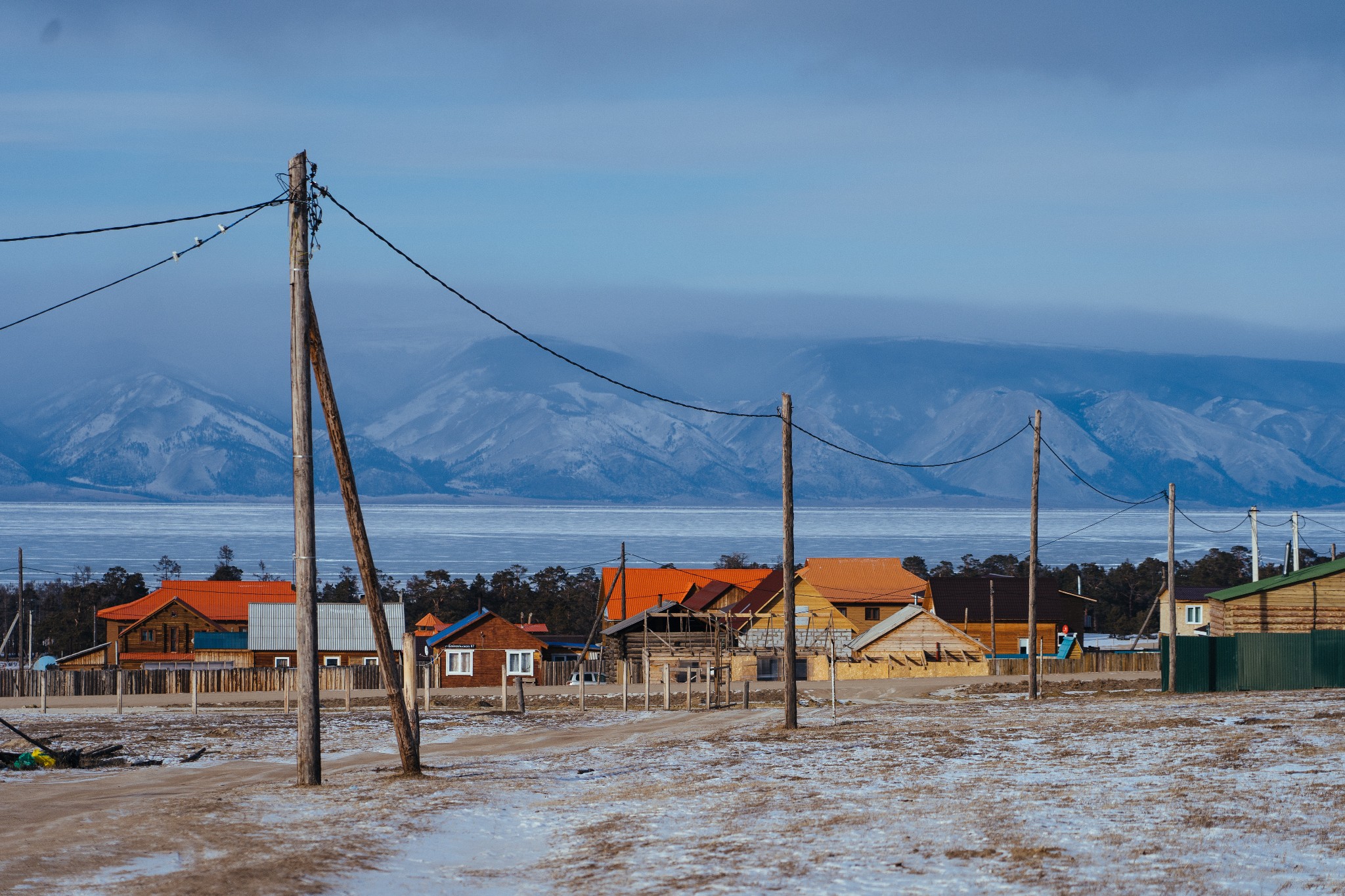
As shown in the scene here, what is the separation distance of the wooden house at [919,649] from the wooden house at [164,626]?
114 feet

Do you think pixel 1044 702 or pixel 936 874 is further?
pixel 1044 702

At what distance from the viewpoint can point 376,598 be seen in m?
23.0

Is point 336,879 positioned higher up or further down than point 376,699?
higher up

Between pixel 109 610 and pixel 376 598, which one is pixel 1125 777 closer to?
pixel 376 598

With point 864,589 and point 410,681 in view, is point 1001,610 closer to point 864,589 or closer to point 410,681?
point 864,589

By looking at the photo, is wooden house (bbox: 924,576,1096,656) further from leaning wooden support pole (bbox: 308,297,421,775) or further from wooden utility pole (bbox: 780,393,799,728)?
leaning wooden support pole (bbox: 308,297,421,775)

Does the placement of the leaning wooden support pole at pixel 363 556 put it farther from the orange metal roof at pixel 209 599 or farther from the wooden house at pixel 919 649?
the orange metal roof at pixel 209 599

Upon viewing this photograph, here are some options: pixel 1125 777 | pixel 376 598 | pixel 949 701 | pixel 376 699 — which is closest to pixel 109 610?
pixel 376 699

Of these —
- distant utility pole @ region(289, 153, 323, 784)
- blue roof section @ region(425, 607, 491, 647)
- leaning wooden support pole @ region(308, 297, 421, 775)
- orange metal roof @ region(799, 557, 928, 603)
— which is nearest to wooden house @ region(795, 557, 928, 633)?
orange metal roof @ region(799, 557, 928, 603)

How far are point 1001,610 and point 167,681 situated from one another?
46.3 metres

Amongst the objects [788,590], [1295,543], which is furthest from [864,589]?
[788,590]

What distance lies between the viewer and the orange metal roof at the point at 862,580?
91.6m

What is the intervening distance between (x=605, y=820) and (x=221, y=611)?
74664 millimetres

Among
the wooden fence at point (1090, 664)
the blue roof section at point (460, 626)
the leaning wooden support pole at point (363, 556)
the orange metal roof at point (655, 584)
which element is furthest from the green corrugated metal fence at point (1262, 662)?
the orange metal roof at point (655, 584)
